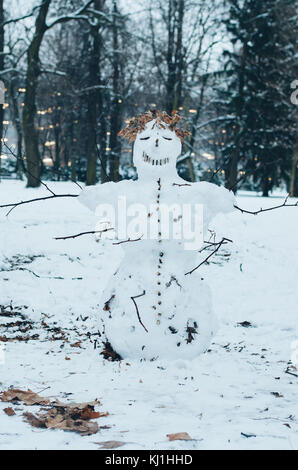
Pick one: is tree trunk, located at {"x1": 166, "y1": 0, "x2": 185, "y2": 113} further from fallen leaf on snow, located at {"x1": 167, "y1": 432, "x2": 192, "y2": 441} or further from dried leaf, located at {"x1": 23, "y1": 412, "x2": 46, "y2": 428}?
fallen leaf on snow, located at {"x1": 167, "y1": 432, "x2": 192, "y2": 441}

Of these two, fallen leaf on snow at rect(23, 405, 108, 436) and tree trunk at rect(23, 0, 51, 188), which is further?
tree trunk at rect(23, 0, 51, 188)

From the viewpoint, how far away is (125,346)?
4.21 meters

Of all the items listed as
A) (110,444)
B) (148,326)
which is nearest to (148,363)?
(148,326)

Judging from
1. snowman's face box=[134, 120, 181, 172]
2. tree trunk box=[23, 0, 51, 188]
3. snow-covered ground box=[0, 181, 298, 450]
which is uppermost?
tree trunk box=[23, 0, 51, 188]

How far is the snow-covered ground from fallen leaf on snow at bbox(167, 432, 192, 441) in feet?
0.16

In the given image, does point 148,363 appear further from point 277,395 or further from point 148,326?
point 277,395

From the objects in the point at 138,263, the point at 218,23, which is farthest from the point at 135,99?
the point at 138,263

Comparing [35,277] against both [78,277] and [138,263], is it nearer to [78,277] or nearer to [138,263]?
[78,277]

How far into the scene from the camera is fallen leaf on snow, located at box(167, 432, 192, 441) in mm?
2791

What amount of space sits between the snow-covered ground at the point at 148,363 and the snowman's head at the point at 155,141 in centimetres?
145

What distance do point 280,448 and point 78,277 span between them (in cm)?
570

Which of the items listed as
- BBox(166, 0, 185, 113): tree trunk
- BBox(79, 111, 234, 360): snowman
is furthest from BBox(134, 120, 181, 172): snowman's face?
BBox(166, 0, 185, 113): tree trunk

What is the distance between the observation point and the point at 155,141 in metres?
4.18

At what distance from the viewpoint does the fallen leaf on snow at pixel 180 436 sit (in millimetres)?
2791
